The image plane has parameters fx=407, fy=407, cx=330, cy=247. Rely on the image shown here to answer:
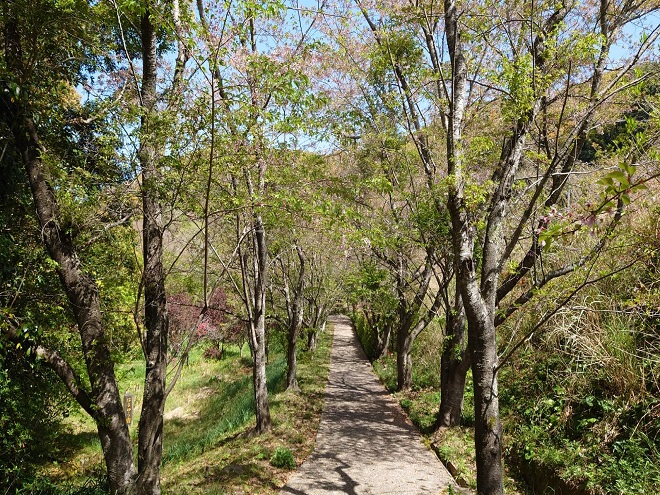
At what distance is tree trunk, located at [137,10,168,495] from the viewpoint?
172 inches

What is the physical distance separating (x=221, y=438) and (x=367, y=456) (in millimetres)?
3864

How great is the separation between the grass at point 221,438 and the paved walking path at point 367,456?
0.37m

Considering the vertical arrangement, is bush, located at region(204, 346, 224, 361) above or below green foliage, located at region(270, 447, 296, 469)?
below

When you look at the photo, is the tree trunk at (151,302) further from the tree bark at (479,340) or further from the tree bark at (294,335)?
the tree bark at (294,335)

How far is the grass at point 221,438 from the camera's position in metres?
6.71

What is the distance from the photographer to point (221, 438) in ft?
32.2

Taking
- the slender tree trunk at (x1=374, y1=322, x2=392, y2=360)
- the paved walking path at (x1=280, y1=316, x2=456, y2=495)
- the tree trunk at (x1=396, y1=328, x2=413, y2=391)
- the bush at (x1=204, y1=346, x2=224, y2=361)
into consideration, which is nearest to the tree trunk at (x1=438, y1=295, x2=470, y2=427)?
the paved walking path at (x1=280, y1=316, x2=456, y2=495)

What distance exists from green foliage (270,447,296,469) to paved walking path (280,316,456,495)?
0.20 meters

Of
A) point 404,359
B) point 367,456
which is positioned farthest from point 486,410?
point 404,359

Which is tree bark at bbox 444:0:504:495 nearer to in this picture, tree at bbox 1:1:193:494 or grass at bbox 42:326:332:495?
tree at bbox 1:1:193:494

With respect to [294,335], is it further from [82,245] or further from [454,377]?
[82,245]

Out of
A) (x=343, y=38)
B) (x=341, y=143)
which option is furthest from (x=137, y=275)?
(x=343, y=38)

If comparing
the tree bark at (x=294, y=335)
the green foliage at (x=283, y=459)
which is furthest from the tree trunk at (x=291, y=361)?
the green foliage at (x=283, y=459)

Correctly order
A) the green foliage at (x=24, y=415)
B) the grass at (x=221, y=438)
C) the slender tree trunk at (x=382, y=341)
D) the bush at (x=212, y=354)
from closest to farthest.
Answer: the green foliage at (x=24, y=415) → the grass at (x=221, y=438) → the slender tree trunk at (x=382, y=341) → the bush at (x=212, y=354)
